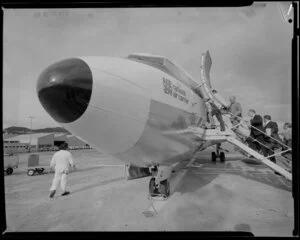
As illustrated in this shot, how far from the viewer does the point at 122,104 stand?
2982 mm

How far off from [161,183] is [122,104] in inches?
95.8

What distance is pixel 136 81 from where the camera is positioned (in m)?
3.17

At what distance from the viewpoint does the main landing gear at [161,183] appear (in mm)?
4291

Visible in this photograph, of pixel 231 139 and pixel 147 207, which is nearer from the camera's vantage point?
pixel 147 207

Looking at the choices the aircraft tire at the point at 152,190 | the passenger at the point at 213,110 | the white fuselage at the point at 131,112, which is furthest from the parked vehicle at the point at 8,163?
the passenger at the point at 213,110

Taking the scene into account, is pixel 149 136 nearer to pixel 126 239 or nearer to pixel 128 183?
pixel 126 239

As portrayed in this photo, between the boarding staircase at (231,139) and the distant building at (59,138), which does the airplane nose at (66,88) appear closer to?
the distant building at (59,138)

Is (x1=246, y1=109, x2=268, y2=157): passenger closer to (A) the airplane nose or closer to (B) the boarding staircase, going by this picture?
(B) the boarding staircase

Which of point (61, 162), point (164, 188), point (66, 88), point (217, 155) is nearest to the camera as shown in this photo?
point (66, 88)

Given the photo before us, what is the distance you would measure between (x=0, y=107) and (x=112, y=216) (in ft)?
8.12

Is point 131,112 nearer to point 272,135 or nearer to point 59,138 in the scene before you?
point 59,138

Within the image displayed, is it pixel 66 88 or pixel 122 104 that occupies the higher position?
pixel 66 88

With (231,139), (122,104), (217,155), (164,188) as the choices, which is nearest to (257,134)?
(231,139)
